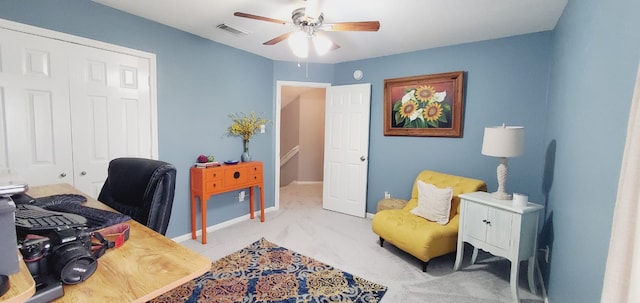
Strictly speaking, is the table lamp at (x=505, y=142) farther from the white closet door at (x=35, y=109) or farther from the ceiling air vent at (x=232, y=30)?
the white closet door at (x=35, y=109)

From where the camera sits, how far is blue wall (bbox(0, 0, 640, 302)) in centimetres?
121

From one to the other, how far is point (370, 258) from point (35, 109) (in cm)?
301

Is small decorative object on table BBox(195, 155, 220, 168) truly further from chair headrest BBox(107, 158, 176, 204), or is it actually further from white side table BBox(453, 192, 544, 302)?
white side table BBox(453, 192, 544, 302)

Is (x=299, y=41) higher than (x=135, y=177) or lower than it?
higher

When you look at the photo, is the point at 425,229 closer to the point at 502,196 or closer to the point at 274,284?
the point at 502,196

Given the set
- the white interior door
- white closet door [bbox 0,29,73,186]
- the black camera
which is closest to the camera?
the black camera

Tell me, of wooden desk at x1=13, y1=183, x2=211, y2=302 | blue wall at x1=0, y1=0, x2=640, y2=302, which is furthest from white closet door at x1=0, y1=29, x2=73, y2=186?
wooden desk at x1=13, y1=183, x2=211, y2=302

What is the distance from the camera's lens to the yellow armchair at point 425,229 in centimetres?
236

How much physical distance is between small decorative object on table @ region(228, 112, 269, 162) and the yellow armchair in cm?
188

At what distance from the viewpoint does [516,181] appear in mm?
2867

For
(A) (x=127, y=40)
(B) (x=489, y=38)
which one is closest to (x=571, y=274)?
(B) (x=489, y=38)

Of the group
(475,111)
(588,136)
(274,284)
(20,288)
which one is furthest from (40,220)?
(475,111)

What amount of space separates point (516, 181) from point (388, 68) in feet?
6.53

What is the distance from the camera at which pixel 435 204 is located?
8.75ft
